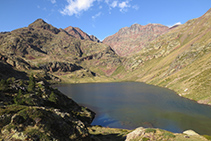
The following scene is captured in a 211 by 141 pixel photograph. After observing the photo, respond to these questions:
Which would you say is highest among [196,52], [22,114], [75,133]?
[196,52]

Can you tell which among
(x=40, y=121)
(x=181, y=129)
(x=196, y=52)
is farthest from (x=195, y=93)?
(x=196, y=52)

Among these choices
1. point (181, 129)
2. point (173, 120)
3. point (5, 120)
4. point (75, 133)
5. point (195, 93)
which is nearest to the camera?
point (5, 120)

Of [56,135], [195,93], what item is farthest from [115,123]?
[195,93]

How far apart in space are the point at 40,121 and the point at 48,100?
1542 inches

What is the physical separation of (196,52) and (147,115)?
182 m

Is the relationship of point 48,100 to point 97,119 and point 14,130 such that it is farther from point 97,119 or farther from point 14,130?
point 14,130

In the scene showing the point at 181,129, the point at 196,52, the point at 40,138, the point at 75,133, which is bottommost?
the point at 181,129

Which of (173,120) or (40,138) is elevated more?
(40,138)

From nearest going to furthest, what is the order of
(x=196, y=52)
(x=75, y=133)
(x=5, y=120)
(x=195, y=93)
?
(x=5, y=120), (x=75, y=133), (x=195, y=93), (x=196, y=52)

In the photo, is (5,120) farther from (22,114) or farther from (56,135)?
(56,135)

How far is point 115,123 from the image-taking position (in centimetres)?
5619

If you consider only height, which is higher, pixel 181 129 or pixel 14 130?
pixel 14 130

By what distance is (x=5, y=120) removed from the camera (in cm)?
1756

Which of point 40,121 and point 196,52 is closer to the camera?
point 40,121
